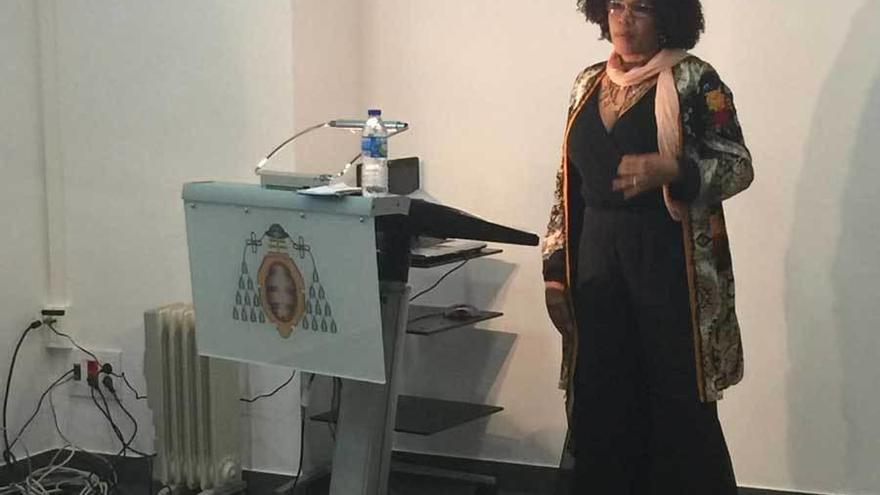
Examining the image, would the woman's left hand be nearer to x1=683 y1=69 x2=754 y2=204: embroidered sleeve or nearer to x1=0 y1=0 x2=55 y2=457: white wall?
x1=683 y1=69 x2=754 y2=204: embroidered sleeve

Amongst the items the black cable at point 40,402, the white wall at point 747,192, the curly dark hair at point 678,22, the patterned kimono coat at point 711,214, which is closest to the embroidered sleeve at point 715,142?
the patterned kimono coat at point 711,214

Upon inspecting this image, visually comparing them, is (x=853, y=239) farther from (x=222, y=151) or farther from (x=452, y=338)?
(x=222, y=151)

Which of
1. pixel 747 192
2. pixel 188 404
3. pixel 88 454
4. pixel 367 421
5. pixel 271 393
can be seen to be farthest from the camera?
pixel 88 454

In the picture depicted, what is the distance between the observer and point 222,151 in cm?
314

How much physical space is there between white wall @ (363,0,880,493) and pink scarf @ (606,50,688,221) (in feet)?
2.42

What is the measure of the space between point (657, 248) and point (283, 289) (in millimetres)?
793

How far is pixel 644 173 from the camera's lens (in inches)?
85.8

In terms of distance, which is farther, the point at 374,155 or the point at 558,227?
the point at 558,227

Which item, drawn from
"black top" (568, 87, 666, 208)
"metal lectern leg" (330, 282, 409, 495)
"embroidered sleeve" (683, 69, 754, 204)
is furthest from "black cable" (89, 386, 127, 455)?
"embroidered sleeve" (683, 69, 754, 204)

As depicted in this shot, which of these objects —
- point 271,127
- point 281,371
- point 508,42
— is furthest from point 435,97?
point 281,371

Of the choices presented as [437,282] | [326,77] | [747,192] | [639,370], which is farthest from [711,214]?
[326,77]

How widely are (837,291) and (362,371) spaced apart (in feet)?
5.06

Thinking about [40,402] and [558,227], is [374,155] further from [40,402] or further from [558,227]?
[40,402]

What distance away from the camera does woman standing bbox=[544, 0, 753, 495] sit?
2189 millimetres
